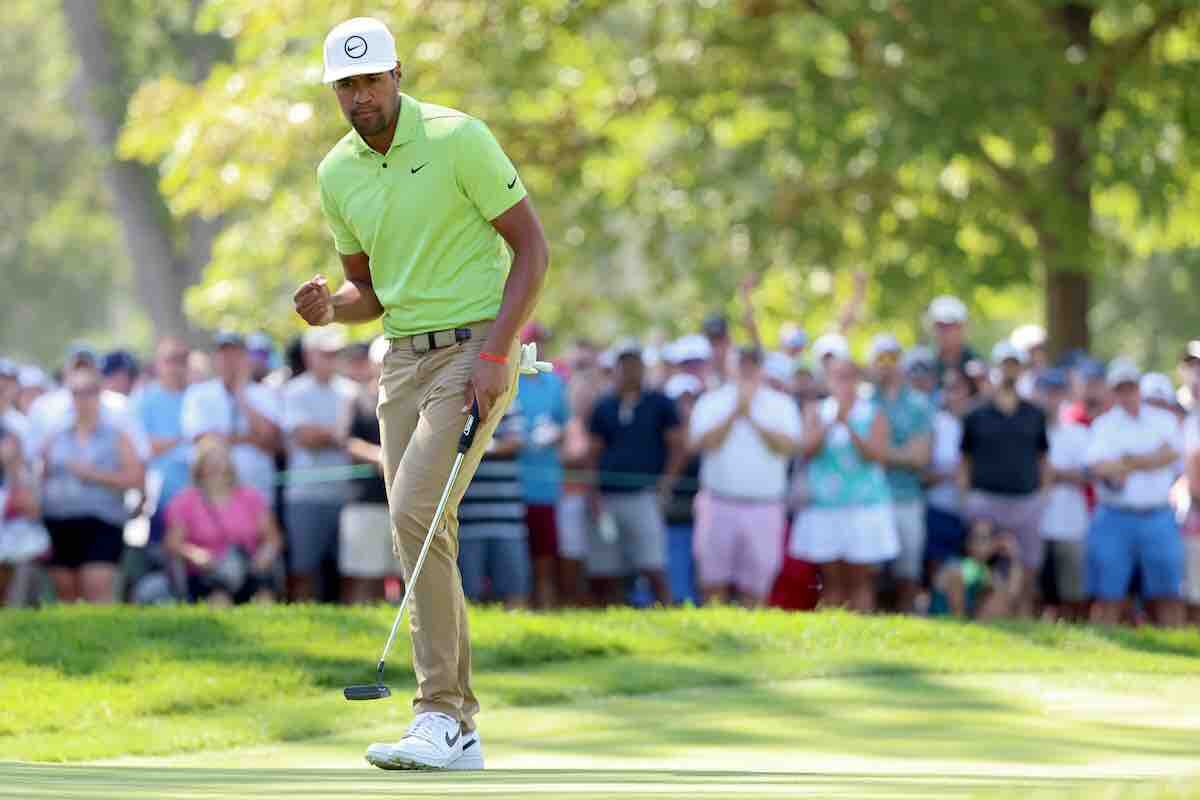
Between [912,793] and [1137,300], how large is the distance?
35.0 meters

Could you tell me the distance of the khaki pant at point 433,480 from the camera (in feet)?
22.7

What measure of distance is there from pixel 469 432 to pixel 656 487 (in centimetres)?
838

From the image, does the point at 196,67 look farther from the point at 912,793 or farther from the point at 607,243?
the point at 912,793

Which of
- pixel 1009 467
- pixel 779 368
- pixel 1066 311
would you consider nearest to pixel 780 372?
pixel 779 368

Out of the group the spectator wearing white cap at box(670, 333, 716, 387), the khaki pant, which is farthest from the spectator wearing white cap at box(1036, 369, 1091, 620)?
the khaki pant

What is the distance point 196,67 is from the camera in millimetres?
31266

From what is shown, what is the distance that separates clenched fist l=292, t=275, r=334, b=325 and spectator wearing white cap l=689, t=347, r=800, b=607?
7471 mm

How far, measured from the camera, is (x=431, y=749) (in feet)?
22.4

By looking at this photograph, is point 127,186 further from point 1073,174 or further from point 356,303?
point 356,303

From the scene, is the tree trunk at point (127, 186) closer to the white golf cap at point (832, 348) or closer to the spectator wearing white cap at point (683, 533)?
the spectator wearing white cap at point (683, 533)

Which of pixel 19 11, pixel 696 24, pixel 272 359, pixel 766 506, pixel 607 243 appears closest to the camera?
pixel 766 506

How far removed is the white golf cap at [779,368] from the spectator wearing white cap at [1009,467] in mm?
1450

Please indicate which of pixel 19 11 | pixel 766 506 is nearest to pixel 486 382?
pixel 766 506

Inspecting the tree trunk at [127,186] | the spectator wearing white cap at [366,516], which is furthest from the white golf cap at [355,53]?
the tree trunk at [127,186]
